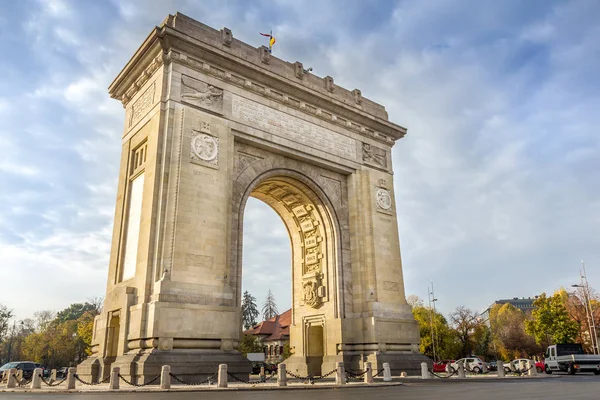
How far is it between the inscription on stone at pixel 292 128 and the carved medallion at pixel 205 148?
6.90 feet

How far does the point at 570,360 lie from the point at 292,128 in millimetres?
20091

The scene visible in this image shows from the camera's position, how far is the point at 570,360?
87.0 ft

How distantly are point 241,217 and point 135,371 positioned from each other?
8.20m

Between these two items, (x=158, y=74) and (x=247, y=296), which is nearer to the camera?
(x=158, y=74)

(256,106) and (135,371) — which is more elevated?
(256,106)

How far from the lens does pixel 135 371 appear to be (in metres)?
16.8

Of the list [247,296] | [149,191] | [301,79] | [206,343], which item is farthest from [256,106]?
[247,296]

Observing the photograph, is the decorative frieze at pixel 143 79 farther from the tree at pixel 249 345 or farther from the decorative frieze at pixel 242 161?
the tree at pixel 249 345

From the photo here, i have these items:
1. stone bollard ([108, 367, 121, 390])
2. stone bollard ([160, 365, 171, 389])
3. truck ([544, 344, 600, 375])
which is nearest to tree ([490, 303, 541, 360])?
truck ([544, 344, 600, 375])

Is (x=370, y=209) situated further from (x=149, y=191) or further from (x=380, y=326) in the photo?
(x=149, y=191)

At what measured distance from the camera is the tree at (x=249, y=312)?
277 feet

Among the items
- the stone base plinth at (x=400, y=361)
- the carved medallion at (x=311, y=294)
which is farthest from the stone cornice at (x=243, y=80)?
the stone base plinth at (x=400, y=361)

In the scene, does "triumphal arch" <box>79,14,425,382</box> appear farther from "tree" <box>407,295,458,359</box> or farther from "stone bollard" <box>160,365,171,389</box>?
"tree" <box>407,295,458,359</box>

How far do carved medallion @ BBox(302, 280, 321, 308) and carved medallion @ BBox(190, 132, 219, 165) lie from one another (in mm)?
9319
